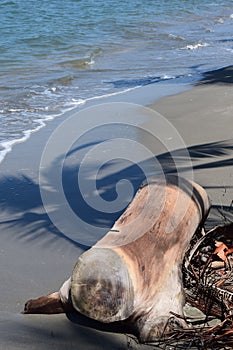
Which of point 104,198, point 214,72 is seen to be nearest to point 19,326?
point 104,198

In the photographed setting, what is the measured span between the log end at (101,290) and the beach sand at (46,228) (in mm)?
175

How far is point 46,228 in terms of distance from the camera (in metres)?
6.09

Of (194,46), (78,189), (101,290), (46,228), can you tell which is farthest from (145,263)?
(194,46)

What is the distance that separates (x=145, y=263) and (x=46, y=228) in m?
1.94

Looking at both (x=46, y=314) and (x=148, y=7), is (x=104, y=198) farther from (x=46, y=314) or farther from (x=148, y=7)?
(x=148, y=7)

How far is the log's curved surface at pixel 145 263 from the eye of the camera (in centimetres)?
406

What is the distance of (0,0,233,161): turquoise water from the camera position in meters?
12.7

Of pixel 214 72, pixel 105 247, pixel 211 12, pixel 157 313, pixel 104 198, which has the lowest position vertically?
pixel 211 12

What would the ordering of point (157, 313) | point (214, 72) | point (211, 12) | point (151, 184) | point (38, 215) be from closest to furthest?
point (157, 313) < point (151, 184) < point (38, 215) < point (214, 72) < point (211, 12)

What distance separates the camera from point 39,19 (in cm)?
2469

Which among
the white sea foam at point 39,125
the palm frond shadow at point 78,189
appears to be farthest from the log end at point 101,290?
the white sea foam at point 39,125

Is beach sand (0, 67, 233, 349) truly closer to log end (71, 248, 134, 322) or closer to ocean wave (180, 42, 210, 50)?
log end (71, 248, 134, 322)

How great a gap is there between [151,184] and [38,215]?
1873 mm

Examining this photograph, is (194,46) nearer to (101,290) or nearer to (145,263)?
(145,263)
